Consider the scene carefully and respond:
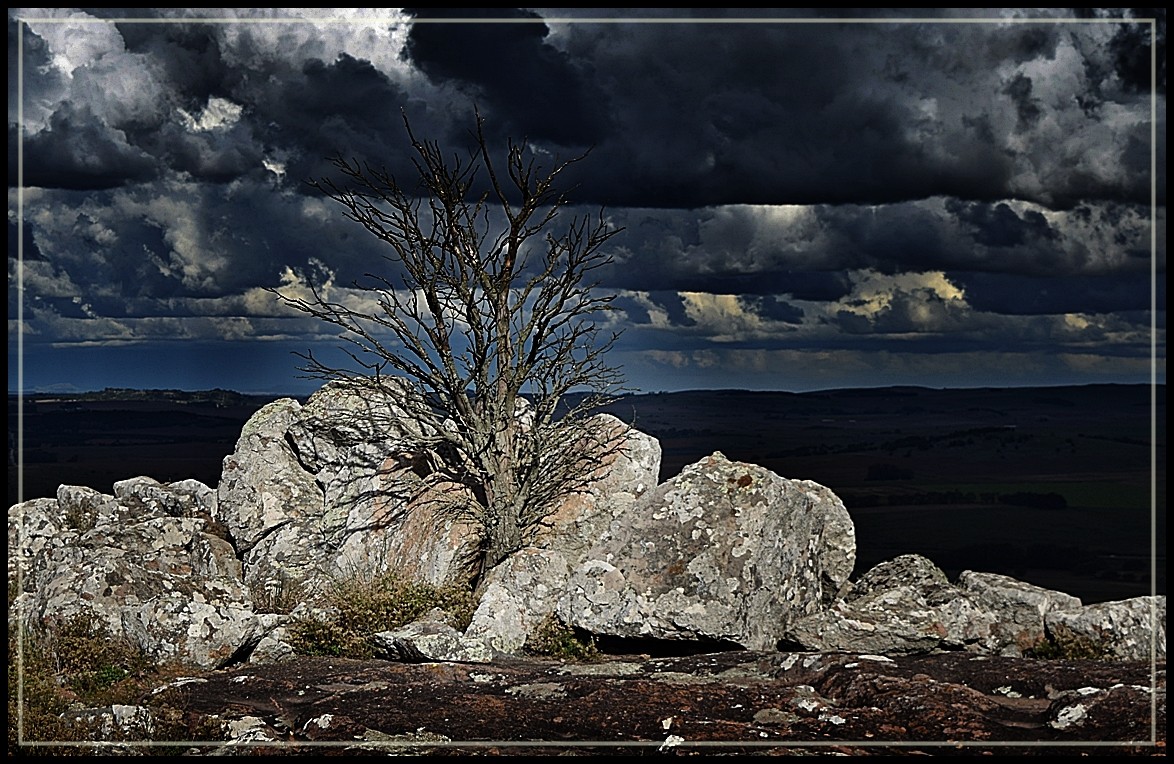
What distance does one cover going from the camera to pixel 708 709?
456 inches

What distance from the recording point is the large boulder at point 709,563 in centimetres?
1505

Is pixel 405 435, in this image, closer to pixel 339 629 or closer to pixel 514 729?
pixel 339 629

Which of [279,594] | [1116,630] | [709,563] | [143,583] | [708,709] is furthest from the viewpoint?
[279,594]

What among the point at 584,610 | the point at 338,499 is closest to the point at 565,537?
the point at 584,610

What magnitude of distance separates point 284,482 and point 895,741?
1401 cm

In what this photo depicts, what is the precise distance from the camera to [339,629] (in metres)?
15.8

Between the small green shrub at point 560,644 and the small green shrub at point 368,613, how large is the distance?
1291 millimetres

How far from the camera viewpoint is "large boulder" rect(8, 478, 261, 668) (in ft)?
49.3

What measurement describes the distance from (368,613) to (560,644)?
3.02 metres

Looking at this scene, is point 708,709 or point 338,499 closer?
point 708,709

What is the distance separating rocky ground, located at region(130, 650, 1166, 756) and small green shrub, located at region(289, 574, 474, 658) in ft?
6.19

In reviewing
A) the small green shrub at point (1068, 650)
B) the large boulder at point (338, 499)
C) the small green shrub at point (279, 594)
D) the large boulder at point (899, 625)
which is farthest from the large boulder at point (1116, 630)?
the small green shrub at point (279, 594)

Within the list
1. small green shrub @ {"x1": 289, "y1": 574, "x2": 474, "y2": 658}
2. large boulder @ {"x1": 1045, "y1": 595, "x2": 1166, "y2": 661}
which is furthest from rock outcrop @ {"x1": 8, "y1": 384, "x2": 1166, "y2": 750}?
small green shrub @ {"x1": 289, "y1": 574, "x2": 474, "y2": 658}

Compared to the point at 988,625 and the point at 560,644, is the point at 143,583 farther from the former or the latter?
the point at 988,625
